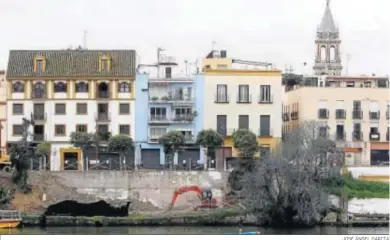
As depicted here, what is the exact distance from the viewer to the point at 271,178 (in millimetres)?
48219

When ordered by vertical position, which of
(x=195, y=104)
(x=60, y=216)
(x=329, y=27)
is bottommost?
(x=60, y=216)

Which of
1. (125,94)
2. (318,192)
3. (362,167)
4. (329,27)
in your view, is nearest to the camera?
(318,192)

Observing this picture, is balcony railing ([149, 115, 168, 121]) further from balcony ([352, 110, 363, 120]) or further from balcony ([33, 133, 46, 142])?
balcony ([352, 110, 363, 120])

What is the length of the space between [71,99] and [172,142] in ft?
18.4

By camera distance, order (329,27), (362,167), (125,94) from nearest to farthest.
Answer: (362,167)
(125,94)
(329,27)

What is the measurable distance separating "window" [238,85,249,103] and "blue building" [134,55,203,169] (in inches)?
69.7

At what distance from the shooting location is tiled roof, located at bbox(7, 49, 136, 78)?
58219mm

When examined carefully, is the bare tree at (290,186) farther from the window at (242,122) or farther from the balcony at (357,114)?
the balcony at (357,114)

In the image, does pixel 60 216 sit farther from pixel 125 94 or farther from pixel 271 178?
pixel 125 94

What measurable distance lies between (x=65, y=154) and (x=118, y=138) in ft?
9.59

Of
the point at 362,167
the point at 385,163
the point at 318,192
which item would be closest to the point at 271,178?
the point at 318,192

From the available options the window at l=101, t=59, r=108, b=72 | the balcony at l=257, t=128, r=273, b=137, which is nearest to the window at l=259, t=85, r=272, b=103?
the balcony at l=257, t=128, r=273, b=137

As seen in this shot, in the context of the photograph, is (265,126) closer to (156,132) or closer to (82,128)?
(156,132)

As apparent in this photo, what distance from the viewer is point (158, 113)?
5844cm
